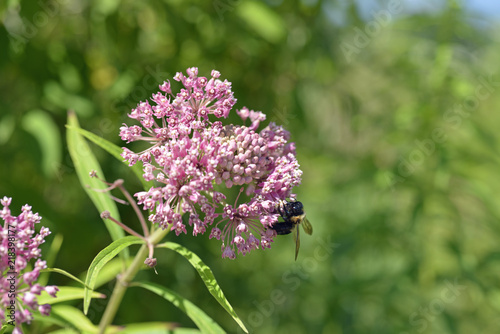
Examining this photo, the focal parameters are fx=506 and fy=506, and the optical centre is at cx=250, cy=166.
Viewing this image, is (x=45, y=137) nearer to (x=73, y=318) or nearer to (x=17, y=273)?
(x=73, y=318)

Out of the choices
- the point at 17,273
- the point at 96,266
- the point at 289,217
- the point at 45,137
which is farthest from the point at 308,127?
the point at 17,273

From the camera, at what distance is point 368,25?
4.96m

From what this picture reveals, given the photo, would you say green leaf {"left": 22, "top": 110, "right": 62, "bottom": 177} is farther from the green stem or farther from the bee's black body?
the bee's black body

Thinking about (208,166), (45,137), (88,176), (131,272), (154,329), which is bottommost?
(154,329)

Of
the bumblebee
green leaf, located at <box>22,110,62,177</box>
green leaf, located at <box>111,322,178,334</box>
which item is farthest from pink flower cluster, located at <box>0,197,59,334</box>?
green leaf, located at <box>22,110,62,177</box>

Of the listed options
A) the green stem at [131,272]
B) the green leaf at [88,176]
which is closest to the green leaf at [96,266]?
the green stem at [131,272]

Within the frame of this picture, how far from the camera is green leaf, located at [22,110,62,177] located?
372 cm

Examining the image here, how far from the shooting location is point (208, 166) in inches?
87.0

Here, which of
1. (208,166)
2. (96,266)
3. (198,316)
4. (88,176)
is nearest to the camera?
(96,266)

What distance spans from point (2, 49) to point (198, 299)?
276cm

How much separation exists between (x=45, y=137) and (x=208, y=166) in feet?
6.95

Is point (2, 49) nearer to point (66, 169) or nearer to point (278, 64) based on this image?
point (66, 169)

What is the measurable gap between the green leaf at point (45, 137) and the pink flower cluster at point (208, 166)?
1.60 meters

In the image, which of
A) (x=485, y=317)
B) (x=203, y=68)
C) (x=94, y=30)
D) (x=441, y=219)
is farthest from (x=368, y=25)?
(x=485, y=317)
